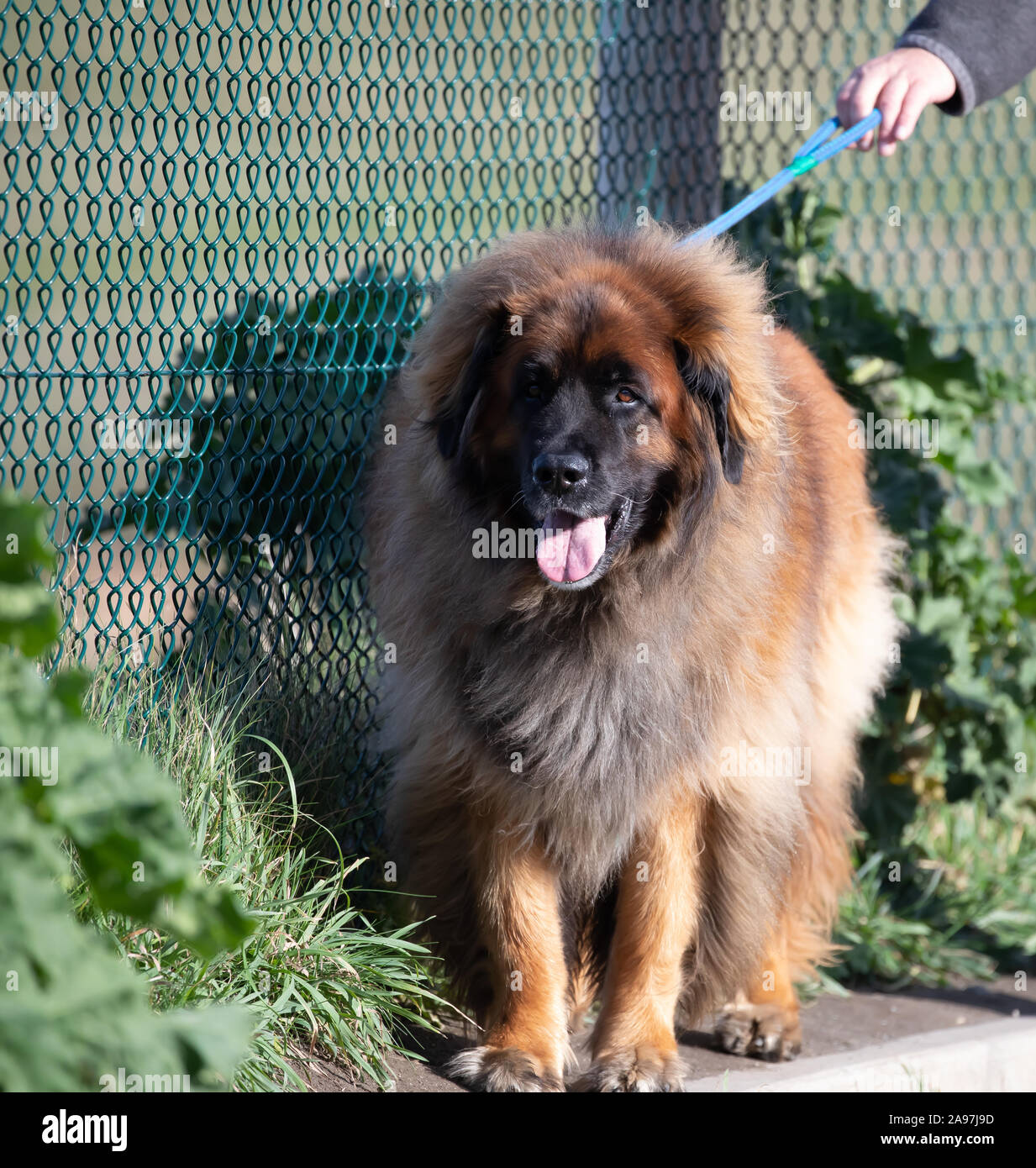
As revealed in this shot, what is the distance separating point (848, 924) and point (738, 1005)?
103cm

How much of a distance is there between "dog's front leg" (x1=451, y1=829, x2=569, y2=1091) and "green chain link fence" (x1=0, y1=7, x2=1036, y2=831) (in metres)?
0.78

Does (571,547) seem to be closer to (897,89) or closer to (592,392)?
(592,392)

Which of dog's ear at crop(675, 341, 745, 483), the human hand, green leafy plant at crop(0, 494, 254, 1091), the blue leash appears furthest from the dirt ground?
the human hand

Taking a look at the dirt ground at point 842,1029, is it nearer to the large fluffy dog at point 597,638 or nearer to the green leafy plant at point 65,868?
the large fluffy dog at point 597,638

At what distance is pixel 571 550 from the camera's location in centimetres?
312

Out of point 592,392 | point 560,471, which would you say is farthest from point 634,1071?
point 592,392

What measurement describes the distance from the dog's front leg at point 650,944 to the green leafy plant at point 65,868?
170cm

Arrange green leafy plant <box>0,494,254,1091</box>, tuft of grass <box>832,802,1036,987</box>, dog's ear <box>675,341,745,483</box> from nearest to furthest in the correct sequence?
1. green leafy plant <box>0,494,254,1091</box>
2. dog's ear <box>675,341,745,483</box>
3. tuft of grass <box>832,802,1036,987</box>

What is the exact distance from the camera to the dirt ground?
329cm

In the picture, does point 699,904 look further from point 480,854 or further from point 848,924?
point 848,924

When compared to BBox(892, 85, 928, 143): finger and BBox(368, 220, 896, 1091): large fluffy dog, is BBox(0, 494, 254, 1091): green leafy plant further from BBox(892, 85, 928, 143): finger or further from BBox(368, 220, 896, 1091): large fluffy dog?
BBox(892, 85, 928, 143): finger

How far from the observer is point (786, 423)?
143 inches

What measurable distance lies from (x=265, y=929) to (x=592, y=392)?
60.5 inches

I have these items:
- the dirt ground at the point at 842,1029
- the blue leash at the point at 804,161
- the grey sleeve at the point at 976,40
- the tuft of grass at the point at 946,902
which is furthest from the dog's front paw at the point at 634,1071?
the grey sleeve at the point at 976,40
